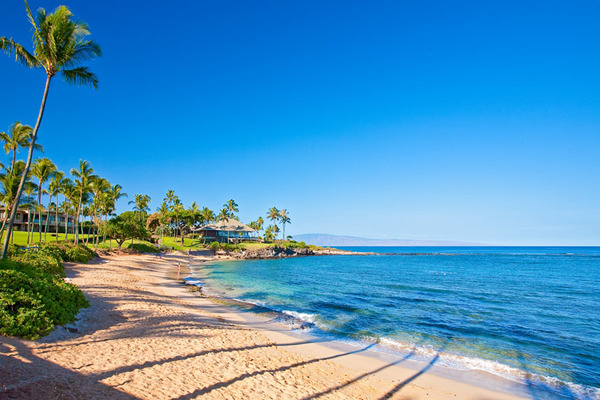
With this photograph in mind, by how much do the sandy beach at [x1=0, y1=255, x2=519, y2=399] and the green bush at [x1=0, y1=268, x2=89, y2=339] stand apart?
33 cm

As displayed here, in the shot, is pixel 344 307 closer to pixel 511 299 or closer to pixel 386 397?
pixel 386 397

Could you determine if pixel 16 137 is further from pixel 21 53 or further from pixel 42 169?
pixel 21 53

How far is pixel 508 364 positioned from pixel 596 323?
11.3 meters

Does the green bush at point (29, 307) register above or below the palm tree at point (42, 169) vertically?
below

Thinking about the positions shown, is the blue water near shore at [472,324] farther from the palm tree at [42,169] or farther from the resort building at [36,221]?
the resort building at [36,221]

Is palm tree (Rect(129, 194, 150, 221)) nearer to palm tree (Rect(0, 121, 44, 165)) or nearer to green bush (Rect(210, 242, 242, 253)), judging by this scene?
green bush (Rect(210, 242, 242, 253))

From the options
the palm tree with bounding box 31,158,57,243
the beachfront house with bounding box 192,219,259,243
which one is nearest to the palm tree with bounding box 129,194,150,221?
the beachfront house with bounding box 192,219,259,243

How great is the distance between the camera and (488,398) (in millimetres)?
9484

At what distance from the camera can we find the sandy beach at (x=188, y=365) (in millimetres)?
6578

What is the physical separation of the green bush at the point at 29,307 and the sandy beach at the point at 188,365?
333 millimetres

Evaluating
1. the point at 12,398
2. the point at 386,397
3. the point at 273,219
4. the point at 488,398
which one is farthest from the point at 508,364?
the point at 273,219

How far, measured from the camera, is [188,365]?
873cm

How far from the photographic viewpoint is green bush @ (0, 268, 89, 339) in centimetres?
813

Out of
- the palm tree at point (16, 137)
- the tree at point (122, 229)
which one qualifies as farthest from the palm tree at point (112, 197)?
the palm tree at point (16, 137)
